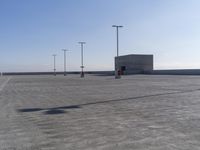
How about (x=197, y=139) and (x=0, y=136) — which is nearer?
(x=197, y=139)

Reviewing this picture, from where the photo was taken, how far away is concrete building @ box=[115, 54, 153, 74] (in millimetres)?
101250

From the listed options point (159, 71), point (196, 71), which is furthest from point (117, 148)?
point (159, 71)

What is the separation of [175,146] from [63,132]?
3.09m

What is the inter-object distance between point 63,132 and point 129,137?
Result: 181 cm

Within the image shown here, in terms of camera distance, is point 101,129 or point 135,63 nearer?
point 101,129

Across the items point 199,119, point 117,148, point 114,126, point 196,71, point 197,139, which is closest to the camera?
point 117,148

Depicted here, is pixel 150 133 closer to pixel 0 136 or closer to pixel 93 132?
pixel 93 132

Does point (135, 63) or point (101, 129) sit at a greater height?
point (135, 63)

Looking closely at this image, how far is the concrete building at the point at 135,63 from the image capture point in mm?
101250

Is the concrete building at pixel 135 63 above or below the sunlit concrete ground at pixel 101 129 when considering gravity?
above

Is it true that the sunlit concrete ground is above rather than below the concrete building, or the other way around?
below

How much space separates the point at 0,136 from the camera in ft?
29.8

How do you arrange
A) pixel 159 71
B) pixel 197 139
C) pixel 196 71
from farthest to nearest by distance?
1. pixel 159 71
2. pixel 196 71
3. pixel 197 139

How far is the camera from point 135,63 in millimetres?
102062
